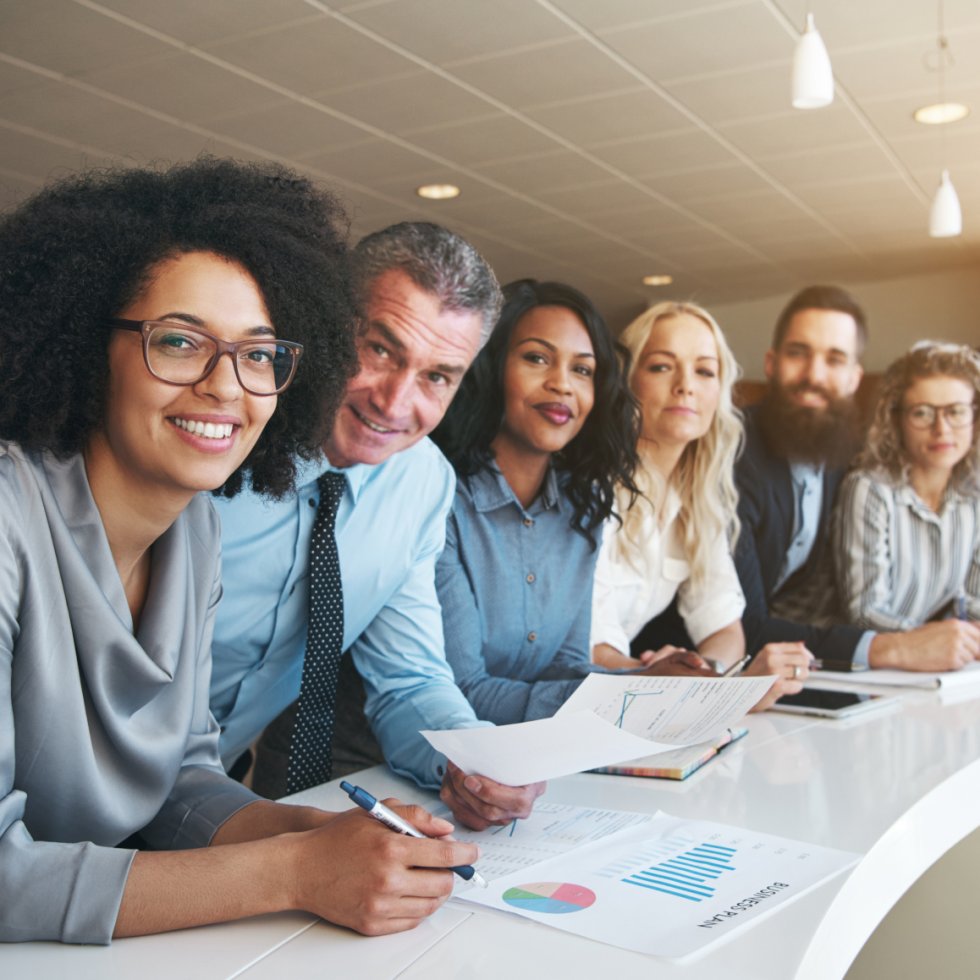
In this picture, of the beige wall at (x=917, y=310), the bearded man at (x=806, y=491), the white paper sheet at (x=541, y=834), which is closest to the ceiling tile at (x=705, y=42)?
the bearded man at (x=806, y=491)

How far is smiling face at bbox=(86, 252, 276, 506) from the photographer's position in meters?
1.19

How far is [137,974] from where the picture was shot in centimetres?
93

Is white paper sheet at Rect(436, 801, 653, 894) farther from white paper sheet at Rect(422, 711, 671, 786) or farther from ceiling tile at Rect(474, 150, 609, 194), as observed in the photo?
ceiling tile at Rect(474, 150, 609, 194)

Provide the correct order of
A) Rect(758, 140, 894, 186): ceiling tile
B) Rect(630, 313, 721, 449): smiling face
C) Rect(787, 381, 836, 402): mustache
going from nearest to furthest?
Rect(630, 313, 721, 449): smiling face, Rect(787, 381, 836, 402): mustache, Rect(758, 140, 894, 186): ceiling tile

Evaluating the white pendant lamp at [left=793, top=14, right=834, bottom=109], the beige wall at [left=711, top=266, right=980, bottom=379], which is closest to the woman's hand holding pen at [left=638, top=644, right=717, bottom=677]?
the white pendant lamp at [left=793, top=14, right=834, bottom=109]

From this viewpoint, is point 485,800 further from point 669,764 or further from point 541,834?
point 669,764

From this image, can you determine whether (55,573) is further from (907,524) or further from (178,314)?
(907,524)

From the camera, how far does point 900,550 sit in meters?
3.27

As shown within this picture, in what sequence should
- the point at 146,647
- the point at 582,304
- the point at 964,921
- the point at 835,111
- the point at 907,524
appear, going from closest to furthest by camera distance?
the point at 146,647
the point at 964,921
the point at 582,304
the point at 907,524
the point at 835,111

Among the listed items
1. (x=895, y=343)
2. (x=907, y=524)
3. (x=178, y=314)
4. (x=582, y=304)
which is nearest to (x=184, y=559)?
(x=178, y=314)

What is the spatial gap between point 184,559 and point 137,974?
47 cm

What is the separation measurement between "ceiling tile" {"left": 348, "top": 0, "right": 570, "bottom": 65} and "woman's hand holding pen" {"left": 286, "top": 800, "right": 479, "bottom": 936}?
4025mm

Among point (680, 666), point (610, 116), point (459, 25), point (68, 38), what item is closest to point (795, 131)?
point (610, 116)

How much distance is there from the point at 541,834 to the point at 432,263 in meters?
0.95
